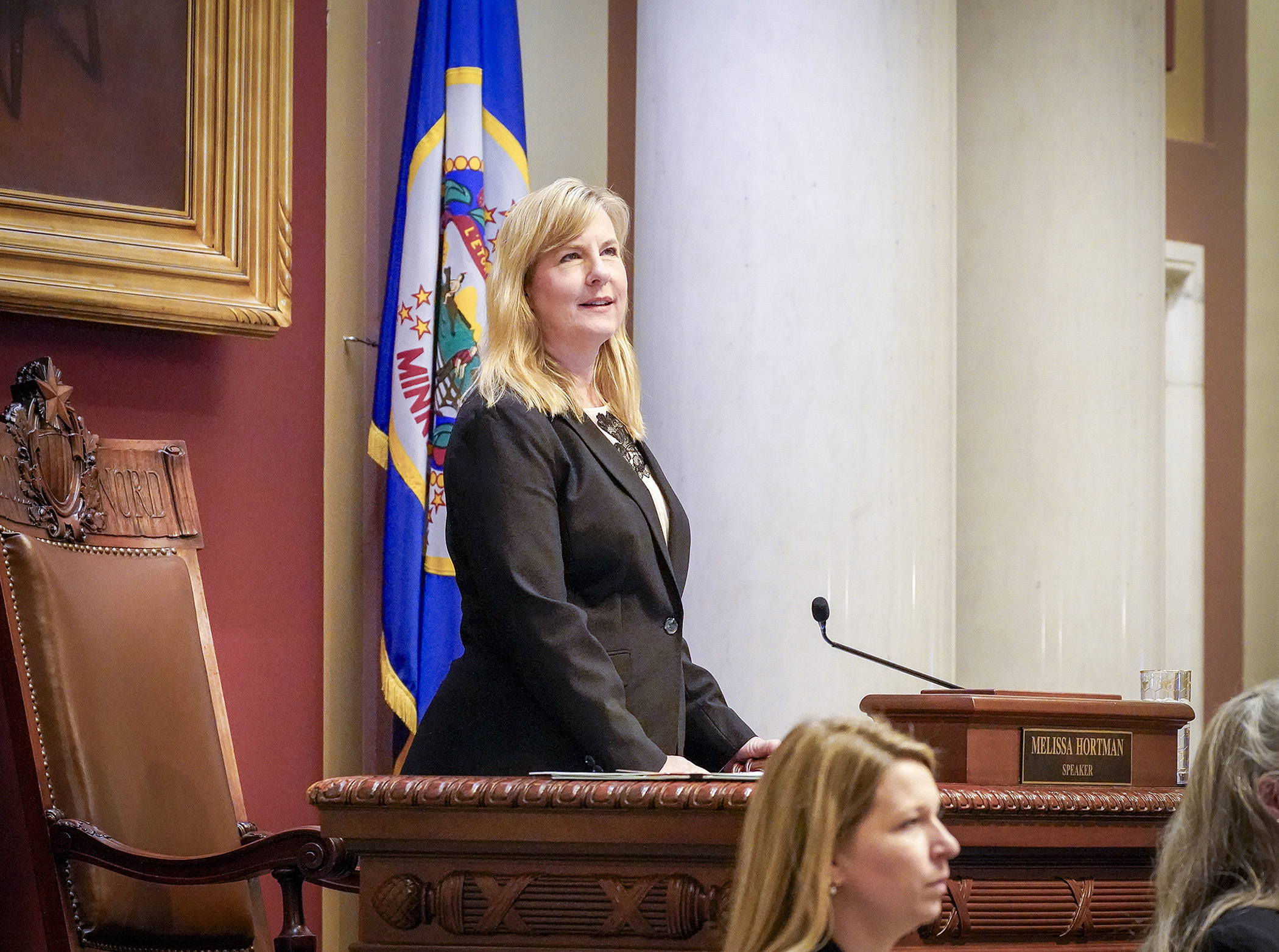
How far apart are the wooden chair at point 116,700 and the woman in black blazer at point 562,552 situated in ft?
2.11

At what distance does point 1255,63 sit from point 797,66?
9.68 ft

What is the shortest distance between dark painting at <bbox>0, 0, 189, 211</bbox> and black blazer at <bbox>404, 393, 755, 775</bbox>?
4.78 ft

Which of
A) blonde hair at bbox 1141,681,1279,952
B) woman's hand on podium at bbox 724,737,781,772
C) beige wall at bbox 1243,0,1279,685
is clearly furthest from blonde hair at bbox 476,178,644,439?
beige wall at bbox 1243,0,1279,685

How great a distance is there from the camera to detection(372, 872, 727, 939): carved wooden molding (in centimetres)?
188

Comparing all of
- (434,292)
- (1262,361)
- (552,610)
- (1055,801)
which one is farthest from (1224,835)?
(1262,361)

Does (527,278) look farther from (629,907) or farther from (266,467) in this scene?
(266,467)

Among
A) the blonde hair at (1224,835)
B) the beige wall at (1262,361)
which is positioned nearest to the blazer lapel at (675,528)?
the blonde hair at (1224,835)

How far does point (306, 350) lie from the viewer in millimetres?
3879

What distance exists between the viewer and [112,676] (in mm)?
3221

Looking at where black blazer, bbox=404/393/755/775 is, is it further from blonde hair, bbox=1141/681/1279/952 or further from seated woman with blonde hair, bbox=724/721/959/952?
seated woman with blonde hair, bbox=724/721/959/952

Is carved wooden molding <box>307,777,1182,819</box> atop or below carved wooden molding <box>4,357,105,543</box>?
below

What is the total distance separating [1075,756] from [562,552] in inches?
29.8

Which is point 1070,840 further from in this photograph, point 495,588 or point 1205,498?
point 1205,498

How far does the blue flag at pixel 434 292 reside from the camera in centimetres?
381
